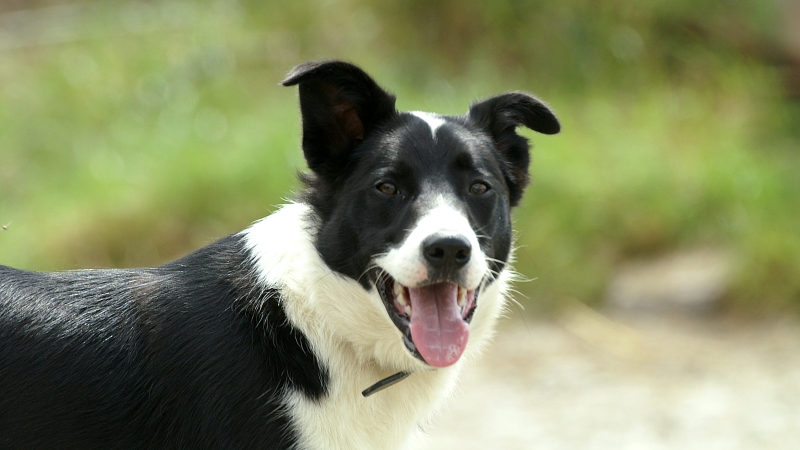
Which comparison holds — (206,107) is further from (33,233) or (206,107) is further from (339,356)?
(339,356)

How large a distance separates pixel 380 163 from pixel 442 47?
6.73 meters

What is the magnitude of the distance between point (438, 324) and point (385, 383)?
275 mm

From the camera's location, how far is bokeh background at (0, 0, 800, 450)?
602 centimetres

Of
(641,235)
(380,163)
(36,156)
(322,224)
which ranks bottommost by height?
(641,235)

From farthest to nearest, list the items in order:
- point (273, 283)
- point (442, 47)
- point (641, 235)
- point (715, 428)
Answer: point (442, 47) < point (641, 235) < point (715, 428) < point (273, 283)

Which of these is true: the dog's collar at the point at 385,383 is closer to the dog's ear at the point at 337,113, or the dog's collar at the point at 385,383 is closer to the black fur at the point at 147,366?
the black fur at the point at 147,366

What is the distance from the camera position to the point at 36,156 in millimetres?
8492

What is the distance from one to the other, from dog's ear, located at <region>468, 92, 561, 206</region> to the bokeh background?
2.31 m

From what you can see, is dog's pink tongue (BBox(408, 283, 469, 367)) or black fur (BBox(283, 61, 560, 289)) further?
black fur (BBox(283, 61, 560, 289))

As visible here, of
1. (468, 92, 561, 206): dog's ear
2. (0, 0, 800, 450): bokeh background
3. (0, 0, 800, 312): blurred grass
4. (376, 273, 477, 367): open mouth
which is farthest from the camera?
(0, 0, 800, 312): blurred grass

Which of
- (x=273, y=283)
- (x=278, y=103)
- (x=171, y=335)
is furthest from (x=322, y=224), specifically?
(x=278, y=103)

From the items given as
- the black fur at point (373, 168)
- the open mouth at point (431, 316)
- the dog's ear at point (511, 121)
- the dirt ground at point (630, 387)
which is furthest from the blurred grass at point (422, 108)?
the open mouth at point (431, 316)

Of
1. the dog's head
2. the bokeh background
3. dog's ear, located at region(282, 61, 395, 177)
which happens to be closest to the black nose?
the dog's head

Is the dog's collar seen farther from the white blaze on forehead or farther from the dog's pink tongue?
the white blaze on forehead
